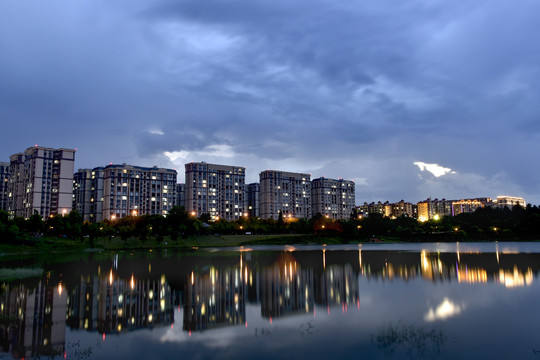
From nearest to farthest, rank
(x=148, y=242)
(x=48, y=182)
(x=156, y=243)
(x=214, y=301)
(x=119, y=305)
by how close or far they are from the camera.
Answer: (x=119, y=305) < (x=214, y=301) < (x=156, y=243) < (x=148, y=242) < (x=48, y=182)

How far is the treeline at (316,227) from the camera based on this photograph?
112431 mm

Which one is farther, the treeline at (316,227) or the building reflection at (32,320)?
the treeline at (316,227)

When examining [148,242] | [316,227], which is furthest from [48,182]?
[316,227]

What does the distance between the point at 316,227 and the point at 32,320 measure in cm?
15354

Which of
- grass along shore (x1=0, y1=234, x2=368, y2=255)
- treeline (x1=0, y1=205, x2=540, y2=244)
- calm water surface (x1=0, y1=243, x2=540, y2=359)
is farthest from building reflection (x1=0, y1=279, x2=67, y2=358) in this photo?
treeline (x1=0, y1=205, x2=540, y2=244)

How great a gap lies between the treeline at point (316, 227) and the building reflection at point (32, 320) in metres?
79.0

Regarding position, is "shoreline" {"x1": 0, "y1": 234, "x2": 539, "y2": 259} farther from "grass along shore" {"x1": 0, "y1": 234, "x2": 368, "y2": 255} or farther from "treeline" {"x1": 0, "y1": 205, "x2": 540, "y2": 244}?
"treeline" {"x1": 0, "y1": 205, "x2": 540, "y2": 244}

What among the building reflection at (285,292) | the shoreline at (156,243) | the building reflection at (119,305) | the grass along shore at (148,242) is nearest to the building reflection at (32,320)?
the building reflection at (119,305)

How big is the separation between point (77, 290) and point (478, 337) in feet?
93.6

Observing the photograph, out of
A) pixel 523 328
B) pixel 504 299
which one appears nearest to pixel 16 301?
pixel 523 328

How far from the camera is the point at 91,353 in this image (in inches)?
637

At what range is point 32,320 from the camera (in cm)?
2164

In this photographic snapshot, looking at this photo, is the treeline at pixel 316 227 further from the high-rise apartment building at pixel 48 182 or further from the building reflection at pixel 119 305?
the building reflection at pixel 119 305

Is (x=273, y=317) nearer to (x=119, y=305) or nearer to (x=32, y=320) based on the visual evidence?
(x=119, y=305)
